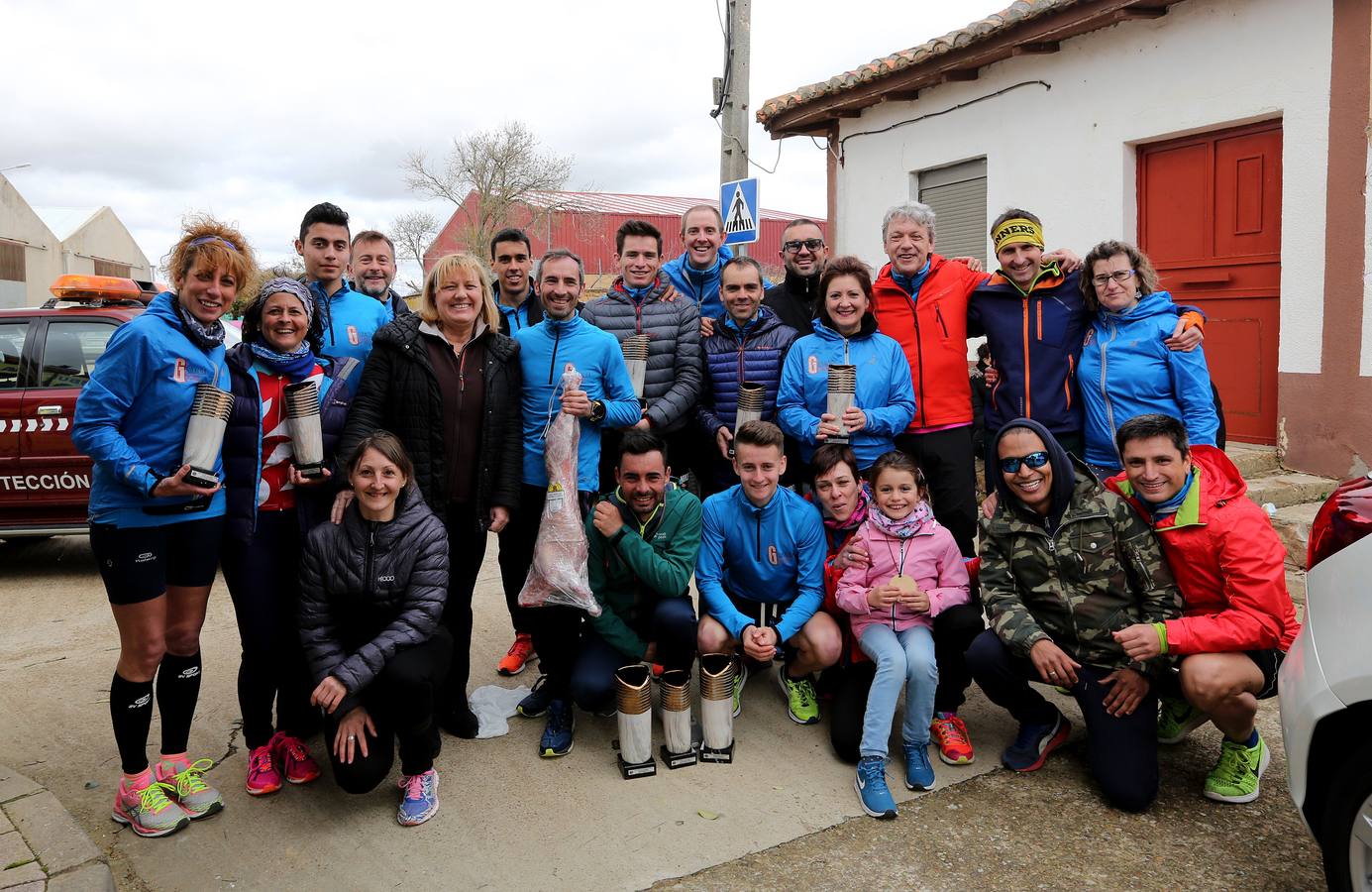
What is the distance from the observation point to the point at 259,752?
3.42m

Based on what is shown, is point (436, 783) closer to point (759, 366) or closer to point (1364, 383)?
point (759, 366)

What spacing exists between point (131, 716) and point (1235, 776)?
3717 mm

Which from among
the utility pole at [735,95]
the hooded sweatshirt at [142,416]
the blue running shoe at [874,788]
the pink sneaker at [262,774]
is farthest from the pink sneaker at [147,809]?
the utility pole at [735,95]

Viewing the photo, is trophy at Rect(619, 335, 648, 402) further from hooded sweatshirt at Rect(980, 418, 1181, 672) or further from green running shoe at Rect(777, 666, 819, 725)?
hooded sweatshirt at Rect(980, 418, 1181, 672)

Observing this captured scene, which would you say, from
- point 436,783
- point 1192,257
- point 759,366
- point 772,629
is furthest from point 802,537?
point 1192,257

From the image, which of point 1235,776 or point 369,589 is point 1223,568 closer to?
point 1235,776

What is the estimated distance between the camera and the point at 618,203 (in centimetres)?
3494

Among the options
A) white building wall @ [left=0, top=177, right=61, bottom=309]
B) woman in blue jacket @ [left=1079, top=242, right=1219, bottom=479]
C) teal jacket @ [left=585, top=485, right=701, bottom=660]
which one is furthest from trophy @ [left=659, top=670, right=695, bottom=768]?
white building wall @ [left=0, top=177, right=61, bottom=309]

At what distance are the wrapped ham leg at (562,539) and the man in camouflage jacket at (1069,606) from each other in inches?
61.3

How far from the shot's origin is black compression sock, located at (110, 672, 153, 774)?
3.06m

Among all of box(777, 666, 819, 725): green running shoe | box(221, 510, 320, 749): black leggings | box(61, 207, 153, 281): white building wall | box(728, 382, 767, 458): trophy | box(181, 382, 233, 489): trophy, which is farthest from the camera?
box(61, 207, 153, 281): white building wall

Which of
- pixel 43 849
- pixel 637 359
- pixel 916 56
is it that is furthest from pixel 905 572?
pixel 916 56

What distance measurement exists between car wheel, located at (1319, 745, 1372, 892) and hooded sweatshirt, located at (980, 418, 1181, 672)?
96 cm

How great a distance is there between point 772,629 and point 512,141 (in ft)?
95.7
